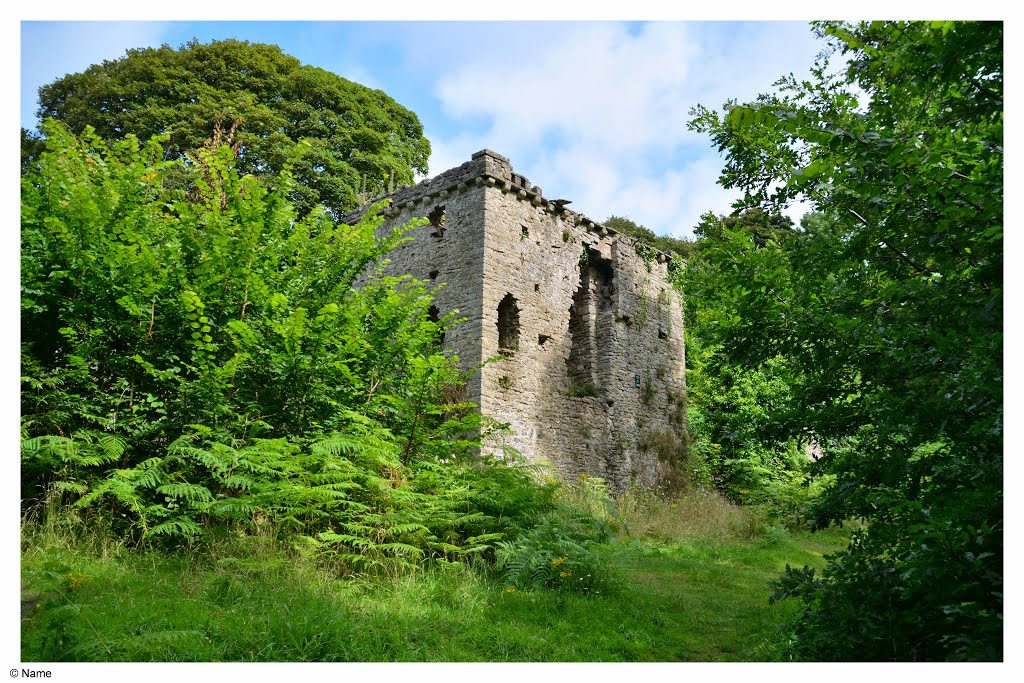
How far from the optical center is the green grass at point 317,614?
161 inches

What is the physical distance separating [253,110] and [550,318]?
12.6 meters

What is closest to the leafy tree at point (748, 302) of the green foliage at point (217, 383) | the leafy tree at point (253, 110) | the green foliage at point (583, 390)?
the green foliage at point (217, 383)

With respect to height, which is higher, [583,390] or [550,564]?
[583,390]

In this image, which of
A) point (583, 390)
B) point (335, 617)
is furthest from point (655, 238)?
point (335, 617)

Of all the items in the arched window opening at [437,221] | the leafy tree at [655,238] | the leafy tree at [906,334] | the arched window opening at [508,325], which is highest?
the leafy tree at [655,238]

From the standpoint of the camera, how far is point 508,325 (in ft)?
44.0

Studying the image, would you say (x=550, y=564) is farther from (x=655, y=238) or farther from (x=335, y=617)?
(x=655, y=238)

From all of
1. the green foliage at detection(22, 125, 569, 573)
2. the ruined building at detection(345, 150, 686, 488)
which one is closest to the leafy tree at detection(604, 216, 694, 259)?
the ruined building at detection(345, 150, 686, 488)

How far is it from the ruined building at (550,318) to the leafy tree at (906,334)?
7.49 m

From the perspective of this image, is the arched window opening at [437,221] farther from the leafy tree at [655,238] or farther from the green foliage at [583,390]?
the leafy tree at [655,238]

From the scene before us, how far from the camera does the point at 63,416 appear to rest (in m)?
5.79

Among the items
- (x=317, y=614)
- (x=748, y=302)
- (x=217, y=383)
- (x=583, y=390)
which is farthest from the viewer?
(x=583, y=390)

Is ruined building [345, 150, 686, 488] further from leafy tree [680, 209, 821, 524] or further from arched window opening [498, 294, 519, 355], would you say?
leafy tree [680, 209, 821, 524]

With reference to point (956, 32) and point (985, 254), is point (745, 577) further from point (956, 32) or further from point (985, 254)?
point (956, 32)
